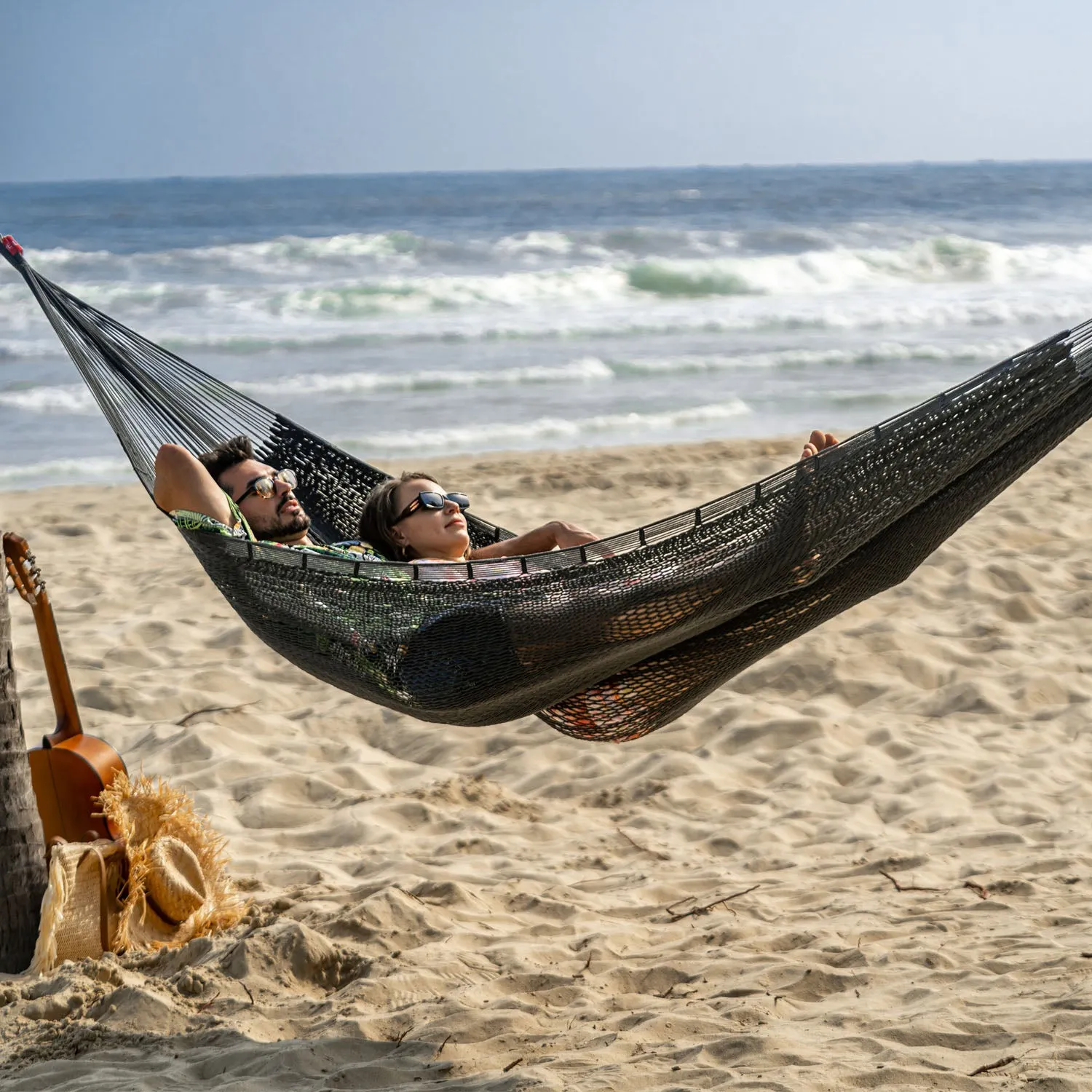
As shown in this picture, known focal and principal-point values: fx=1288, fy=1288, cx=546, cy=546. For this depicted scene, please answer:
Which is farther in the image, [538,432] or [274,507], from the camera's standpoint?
[538,432]

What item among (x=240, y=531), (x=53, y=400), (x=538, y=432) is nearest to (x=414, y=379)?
(x=538, y=432)

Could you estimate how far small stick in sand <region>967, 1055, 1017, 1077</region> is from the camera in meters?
1.56

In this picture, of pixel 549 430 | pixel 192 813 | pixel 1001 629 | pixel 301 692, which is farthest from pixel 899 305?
pixel 192 813

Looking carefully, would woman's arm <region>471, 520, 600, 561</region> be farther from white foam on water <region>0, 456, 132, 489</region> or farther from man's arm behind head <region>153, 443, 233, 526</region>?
white foam on water <region>0, 456, 132, 489</region>

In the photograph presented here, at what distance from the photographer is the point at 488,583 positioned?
70.2 inches

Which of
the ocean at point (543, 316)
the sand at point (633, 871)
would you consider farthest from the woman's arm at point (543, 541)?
the ocean at point (543, 316)

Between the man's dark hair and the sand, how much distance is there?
73 cm

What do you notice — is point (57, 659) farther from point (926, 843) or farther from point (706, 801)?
point (926, 843)

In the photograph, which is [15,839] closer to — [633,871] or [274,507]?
[274,507]

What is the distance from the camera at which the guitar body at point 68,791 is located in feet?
6.87

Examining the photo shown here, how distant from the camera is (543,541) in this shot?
2152 millimetres

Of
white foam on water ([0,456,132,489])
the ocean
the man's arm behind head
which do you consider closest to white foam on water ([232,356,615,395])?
the ocean

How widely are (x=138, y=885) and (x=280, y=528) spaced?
0.65 m

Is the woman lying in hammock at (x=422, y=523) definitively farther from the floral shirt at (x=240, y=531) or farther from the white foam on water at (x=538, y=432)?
the white foam on water at (x=538, y=432)
